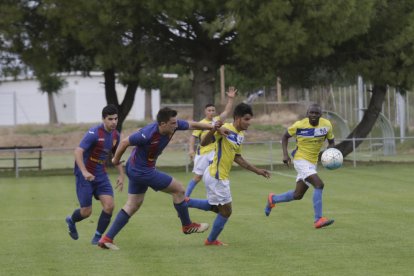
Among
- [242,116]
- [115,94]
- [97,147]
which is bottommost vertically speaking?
[97,147]

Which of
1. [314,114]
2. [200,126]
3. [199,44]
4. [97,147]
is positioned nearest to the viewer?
[200,126]

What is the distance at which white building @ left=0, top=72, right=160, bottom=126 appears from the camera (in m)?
75.2

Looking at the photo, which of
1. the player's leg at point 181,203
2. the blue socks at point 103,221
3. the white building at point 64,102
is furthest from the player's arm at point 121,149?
the white building at point 64,102

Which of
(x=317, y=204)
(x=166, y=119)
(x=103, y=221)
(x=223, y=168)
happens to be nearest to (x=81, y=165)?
(x=103, y=221)

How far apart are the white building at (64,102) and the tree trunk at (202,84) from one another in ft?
136

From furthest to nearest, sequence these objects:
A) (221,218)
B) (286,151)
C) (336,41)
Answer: (336,41)
(286,151)
(221,218)

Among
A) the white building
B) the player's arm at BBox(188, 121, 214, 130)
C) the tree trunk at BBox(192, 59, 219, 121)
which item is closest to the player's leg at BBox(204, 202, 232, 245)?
the player's arm at BBox(188, 121, 214, 130)

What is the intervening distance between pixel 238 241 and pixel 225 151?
131 cm

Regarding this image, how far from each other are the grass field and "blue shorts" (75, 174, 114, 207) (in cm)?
62

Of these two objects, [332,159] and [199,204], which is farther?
[332,159]

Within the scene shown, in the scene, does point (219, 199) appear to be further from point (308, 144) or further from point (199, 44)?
point (199, 44)

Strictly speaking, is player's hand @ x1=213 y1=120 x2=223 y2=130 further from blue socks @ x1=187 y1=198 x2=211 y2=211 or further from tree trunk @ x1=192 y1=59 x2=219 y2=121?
tree trunk @ x1=192 y1=59 x2=219 y2=121

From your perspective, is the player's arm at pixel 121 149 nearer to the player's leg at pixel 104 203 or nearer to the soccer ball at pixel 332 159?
the player's leg at pixel 104 203

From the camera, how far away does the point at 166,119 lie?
35.3ft
